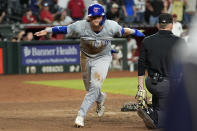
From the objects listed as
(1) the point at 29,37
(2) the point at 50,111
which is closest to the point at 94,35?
(2) the point at 50,111

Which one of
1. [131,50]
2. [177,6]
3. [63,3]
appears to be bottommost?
[131,50]

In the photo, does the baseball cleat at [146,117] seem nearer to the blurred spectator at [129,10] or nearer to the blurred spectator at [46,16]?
the blurred spectator at [46,16]

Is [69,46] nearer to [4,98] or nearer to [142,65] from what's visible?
[4,98]

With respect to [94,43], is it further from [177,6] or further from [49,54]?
[177,6]

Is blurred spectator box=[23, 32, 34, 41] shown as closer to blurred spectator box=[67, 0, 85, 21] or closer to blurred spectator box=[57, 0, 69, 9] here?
blurred spectator box=[67, 0, 85, 21]

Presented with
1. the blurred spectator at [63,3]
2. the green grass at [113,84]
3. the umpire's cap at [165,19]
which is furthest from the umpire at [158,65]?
the blurred spectator at [63,3]

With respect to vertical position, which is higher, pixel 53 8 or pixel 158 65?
pixel 53 8

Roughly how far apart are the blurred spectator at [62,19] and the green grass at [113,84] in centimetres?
377

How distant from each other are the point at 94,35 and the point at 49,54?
43.5ft

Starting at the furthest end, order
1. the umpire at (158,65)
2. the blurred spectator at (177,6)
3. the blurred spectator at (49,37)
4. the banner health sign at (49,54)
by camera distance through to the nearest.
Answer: the blurred spectator at (177,6) → the blurred spectator at (49,37) → the banner health sign at (49,54) → the umpire at (158,65)

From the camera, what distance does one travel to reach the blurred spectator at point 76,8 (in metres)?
22.3

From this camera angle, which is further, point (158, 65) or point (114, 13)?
point (114, 13)

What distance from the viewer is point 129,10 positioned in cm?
Answer: 2380

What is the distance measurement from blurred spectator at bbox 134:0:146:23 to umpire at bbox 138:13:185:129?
1601 cm
